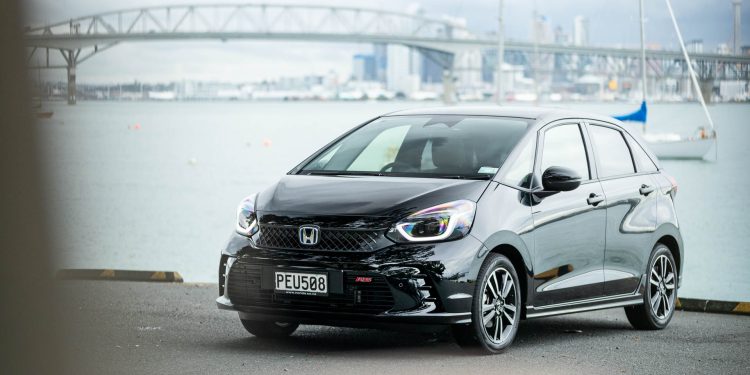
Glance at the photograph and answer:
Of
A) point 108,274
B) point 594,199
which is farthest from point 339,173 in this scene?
point 108,274

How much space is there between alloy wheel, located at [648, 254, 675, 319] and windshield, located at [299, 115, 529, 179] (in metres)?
1.75

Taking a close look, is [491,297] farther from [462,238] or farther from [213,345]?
[213,345]

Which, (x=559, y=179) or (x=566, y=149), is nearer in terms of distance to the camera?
(x=559, y=179)

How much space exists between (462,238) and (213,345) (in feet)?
5.18

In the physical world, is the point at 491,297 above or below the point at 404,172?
below

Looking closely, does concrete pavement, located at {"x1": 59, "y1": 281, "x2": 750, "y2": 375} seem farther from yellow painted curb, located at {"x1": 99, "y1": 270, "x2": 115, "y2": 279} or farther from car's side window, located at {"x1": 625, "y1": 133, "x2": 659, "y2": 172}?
yellow painted curb, located at {"x1": 99, "y1": 270, "x2": 115, "y2": 279}

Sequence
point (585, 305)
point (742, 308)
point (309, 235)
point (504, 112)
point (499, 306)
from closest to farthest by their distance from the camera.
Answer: point (309, 235) → point (499, 306) → point (585, 305) → point (504, 112) → point (742, 308)

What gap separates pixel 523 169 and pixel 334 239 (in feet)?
4.28

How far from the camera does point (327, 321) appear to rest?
576 centimetres

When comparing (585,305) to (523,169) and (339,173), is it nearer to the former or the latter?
(523,169)

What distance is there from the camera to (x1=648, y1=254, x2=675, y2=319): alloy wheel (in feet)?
25.6

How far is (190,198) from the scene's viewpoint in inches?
1892

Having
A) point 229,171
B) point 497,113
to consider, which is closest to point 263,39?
point 229,171

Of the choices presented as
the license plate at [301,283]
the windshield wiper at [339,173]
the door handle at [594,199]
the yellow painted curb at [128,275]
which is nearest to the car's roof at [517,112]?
the door handle at [594,199]
